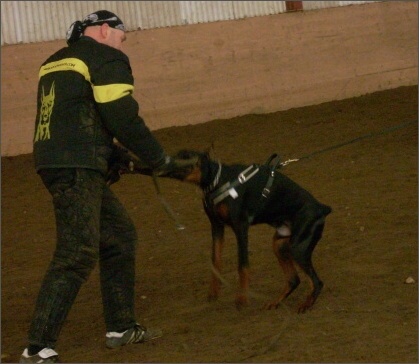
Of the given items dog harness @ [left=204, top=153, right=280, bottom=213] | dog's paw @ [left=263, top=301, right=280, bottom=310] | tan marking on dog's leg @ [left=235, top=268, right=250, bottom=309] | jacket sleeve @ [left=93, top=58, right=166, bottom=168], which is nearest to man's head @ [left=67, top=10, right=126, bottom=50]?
jacket sleeve @ [left=93, top=58, right=166, bottom=168]

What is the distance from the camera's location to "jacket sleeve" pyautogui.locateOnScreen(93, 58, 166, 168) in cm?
456

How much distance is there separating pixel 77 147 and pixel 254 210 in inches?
55.5

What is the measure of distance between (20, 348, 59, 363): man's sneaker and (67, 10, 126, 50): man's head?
1807 millimetres

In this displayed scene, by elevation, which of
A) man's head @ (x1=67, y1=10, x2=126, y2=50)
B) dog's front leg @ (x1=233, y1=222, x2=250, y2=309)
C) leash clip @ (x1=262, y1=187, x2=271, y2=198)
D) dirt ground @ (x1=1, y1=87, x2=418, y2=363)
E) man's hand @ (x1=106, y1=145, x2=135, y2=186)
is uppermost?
man's head @ (x1=67, y1=10, x2=126, y2=50)

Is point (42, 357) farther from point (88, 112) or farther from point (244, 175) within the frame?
point (244, 175)

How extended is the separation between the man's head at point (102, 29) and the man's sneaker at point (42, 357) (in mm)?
Answer: 1807

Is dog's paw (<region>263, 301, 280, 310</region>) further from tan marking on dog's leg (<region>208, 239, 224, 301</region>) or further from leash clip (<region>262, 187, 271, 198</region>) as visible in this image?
leash clip (<region>262, 187, 271, 198</region>)

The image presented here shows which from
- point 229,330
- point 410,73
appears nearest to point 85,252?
point 229,330

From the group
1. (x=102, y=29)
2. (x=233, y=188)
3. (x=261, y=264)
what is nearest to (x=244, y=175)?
(x=233, y=188)

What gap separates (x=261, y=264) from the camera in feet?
22.4

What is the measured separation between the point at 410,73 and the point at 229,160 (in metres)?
5.24

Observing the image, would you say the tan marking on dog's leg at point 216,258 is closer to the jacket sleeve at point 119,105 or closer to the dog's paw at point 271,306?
the dog's paw at point 271,306

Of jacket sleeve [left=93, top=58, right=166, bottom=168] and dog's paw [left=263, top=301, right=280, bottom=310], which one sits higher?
jacket sleeve [left=93, top=58, right=166, bottom=168]

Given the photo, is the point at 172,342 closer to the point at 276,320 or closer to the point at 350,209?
the point at 276,320
